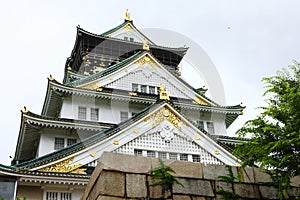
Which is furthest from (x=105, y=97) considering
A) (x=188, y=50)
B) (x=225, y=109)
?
(x=188, y=50)

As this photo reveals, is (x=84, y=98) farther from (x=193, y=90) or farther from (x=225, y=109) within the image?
(x=225, y=109)

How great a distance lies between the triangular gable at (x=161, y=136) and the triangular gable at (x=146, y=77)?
7.49 meters

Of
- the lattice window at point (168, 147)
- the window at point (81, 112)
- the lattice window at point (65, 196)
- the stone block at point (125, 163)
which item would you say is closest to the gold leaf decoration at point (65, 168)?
the lattice window at point (65, 196)

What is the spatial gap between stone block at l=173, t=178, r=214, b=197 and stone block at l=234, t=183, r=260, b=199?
616 millimetres

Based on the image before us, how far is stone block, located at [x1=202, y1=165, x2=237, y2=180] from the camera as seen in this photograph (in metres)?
7.40

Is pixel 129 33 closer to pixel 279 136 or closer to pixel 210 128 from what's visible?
pixel 210 128

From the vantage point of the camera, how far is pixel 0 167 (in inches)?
558

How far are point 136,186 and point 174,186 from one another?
775 mm

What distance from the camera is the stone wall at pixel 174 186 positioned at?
21.7ft

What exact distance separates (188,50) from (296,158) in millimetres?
24449

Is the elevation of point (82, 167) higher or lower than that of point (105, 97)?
lower

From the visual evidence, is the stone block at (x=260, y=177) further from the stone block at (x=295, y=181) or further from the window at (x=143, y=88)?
the window at (x=143, y=88)

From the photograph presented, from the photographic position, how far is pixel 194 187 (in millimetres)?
7125

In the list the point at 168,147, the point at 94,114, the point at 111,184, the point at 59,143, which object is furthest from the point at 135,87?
the point at 111,184
